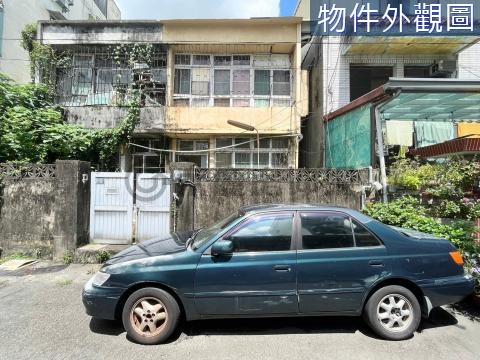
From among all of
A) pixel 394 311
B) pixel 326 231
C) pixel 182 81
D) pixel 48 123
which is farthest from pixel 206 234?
pixel 182 81

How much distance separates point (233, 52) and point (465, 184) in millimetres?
8966

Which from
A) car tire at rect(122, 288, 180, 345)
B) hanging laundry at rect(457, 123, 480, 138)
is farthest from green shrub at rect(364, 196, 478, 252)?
hanging laundry at rect(457, 123, 480, 138)

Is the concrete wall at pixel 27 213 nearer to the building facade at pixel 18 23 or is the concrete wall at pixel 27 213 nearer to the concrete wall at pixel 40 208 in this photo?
the concrete wall at pixel 40 208

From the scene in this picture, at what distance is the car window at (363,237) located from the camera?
172 inches

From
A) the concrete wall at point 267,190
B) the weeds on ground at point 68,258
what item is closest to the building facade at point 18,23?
the weeds on ground at point 68,258

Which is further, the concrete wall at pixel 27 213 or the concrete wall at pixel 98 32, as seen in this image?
the concrete wall at pixel 98 32

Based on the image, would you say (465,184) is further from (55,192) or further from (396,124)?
(55,192)

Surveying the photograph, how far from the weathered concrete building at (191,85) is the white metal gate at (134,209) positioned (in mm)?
4421

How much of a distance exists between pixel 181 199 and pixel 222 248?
418 centimetres

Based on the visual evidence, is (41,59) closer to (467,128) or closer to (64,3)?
(64,3)

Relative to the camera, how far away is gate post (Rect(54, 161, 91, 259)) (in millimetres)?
7801

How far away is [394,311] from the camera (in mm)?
4309

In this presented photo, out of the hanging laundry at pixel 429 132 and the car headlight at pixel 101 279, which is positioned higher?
the hanging laundry at pixel 429 132

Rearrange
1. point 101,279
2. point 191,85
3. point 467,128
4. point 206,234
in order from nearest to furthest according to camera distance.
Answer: point 101,279
point 206,234
point 467,128
point 191,85
